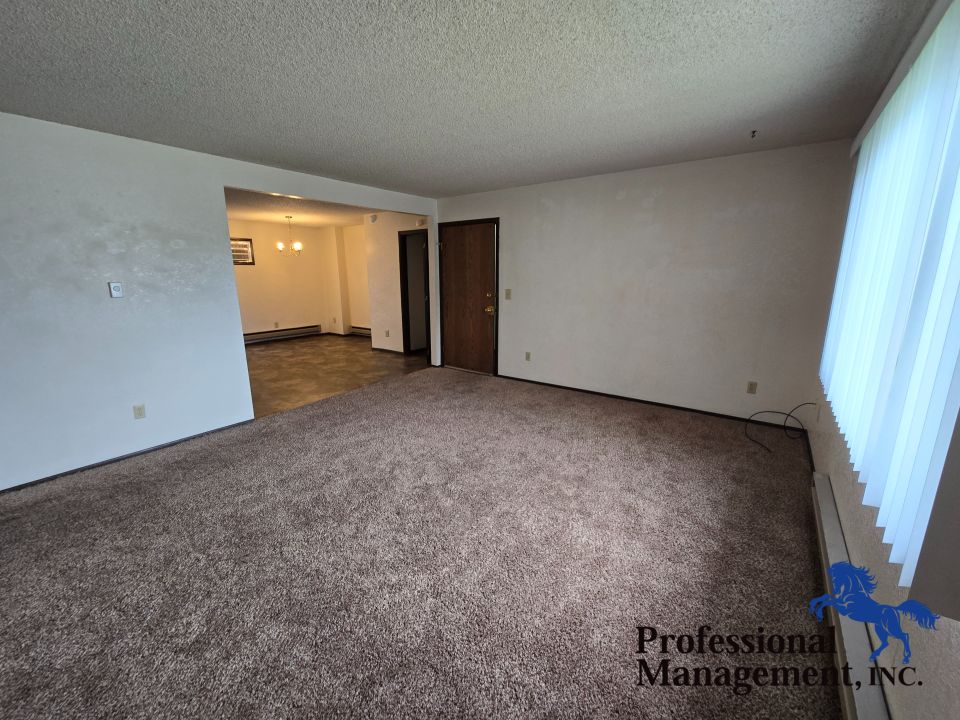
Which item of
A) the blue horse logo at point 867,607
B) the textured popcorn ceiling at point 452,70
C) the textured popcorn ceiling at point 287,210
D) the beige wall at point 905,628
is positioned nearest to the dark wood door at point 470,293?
the textured popcorn ceiling at point 287,210

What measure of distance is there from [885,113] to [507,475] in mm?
2912

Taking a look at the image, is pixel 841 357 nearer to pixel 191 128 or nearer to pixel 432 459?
pixel 432 459

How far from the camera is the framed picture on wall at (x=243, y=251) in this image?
7488 mm

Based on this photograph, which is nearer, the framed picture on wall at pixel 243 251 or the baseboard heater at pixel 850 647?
the baseboard heater at pixel 850 647

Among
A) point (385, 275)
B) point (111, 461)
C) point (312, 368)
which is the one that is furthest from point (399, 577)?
point (385, 275)

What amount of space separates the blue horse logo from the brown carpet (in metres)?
0.19

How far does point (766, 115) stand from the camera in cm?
251

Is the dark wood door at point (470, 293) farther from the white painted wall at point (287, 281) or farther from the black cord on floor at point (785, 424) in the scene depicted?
the white painted wall at point (287, 281)

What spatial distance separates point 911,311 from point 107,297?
451 cm

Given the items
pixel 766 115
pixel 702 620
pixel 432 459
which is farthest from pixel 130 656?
pixel 766 115

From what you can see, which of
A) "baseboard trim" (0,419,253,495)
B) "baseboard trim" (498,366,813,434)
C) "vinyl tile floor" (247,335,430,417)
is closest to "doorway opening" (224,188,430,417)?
"vinyl tile floor" (247,335,430,417)

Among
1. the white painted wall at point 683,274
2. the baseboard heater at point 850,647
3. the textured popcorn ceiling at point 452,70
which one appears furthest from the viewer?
the white painted wall at point 683,274

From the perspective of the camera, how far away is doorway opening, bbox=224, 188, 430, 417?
17.9 ft

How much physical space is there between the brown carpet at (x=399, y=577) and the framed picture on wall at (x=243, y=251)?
557cm
